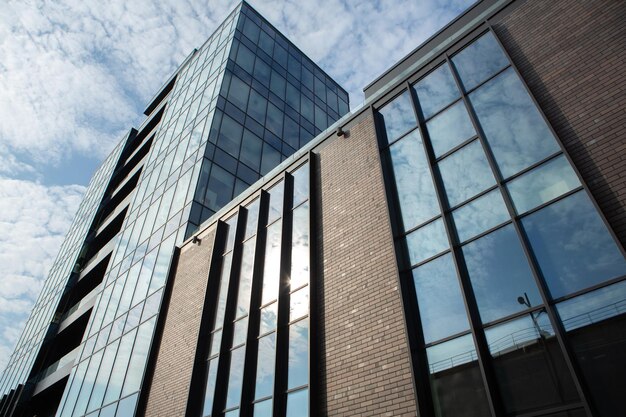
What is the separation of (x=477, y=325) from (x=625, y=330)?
2019 millimetres

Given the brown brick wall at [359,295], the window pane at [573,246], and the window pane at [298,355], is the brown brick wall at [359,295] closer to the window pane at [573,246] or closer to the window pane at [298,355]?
the window pane at [298,355]

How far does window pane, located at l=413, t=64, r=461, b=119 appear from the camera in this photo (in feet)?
32.5

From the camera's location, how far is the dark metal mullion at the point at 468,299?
6.29m

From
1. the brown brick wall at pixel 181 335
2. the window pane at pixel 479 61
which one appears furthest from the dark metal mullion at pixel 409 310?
the brown brick wall at pixel 181 335

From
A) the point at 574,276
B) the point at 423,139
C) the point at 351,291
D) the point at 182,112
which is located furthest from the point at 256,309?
the point at 182,112

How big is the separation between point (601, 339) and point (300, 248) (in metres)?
7.28

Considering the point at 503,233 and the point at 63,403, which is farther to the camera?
the point at 63,403

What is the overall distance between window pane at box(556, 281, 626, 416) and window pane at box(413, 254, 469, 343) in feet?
5.50

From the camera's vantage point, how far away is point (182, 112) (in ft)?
84.5

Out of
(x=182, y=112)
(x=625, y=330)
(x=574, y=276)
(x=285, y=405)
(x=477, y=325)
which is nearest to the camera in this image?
(x=625, y=330)

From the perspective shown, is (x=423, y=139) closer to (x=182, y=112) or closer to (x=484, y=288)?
(x=484, y=288)

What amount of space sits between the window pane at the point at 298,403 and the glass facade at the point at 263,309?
2 centimetres

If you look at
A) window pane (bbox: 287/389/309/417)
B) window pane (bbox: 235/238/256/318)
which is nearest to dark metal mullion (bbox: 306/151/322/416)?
window pane (bbox: 287/389/309/417)

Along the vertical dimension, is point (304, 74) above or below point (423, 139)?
above
